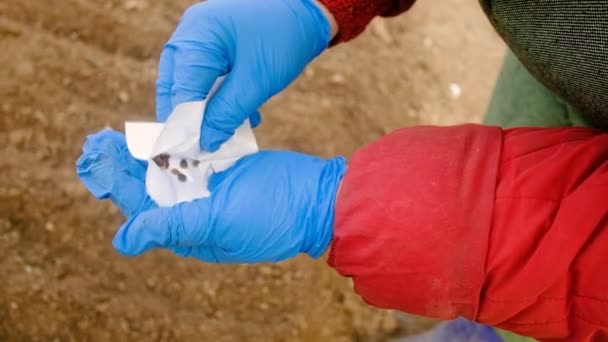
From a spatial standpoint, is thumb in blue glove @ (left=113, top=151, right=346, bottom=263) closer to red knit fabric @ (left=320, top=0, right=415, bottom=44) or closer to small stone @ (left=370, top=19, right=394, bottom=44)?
red knit fabric @ (left=320, top=0, right=415, bottom=44)

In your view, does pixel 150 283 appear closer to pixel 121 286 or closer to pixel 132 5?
pixel 121 286

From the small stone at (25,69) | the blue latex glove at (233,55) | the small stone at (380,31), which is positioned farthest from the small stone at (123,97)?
the small stone at (380,31)

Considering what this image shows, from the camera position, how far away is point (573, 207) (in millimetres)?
620

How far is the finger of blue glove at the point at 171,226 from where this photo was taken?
702 mm

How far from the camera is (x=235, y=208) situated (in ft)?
2.35

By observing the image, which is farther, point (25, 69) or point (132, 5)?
point (132, 5)

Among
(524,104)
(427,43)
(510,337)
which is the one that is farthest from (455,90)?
(510,337)

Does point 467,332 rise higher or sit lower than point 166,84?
lower

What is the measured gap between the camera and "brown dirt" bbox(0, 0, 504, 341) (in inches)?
40.8

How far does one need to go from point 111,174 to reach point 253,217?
154mm

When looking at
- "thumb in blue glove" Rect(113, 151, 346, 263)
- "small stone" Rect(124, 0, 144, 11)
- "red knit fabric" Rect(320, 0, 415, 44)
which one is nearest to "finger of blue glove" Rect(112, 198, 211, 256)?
"thumb in blue glove" Rect(113, 151, 346, 263)

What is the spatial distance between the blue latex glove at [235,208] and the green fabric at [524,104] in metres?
0.33

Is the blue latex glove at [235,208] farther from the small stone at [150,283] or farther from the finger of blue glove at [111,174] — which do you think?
the small stone at [150,283]

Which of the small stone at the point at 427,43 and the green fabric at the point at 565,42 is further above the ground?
the green fabric at the point at 565,42
